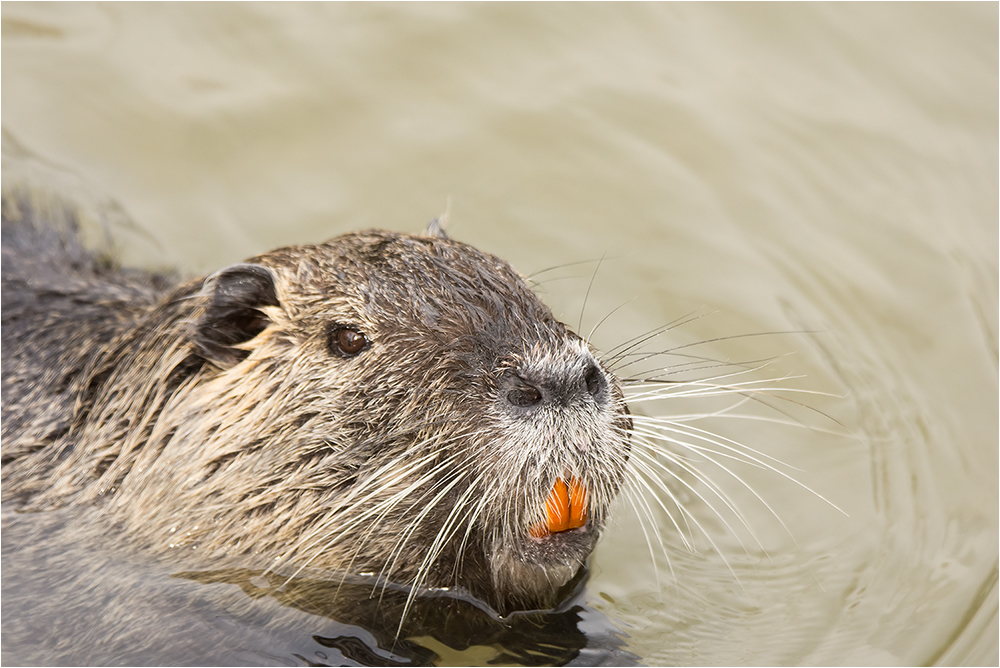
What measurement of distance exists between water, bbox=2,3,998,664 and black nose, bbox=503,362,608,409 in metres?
1.26

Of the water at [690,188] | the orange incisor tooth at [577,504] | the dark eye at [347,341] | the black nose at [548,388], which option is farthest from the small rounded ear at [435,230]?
the orange incisor tooth at [577,504]

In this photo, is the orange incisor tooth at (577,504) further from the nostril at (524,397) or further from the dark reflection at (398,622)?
the dark reflection at (398,622)

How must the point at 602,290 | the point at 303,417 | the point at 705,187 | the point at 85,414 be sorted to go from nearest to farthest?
the point at 303,417, the point at 85,414, the point at 602,290, the point at 705,187

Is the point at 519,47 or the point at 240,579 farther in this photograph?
the point at 519,47

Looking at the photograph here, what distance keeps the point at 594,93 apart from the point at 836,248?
5.55 feet

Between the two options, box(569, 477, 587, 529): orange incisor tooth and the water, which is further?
the water

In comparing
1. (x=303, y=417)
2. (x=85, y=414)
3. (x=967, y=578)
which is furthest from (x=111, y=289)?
(x=967, y=578)

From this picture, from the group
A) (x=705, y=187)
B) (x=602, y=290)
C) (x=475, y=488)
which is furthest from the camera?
(x=705, y=187)

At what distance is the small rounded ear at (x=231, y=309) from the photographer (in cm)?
387

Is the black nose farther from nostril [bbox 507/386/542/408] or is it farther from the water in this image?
the water

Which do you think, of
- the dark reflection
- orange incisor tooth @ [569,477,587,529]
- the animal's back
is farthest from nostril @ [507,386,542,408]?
the animal's back

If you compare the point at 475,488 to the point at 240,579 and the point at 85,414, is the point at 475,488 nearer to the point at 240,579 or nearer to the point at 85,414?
the point at 240,579

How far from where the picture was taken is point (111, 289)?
4.84 m

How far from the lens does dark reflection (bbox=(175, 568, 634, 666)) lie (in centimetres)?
385
